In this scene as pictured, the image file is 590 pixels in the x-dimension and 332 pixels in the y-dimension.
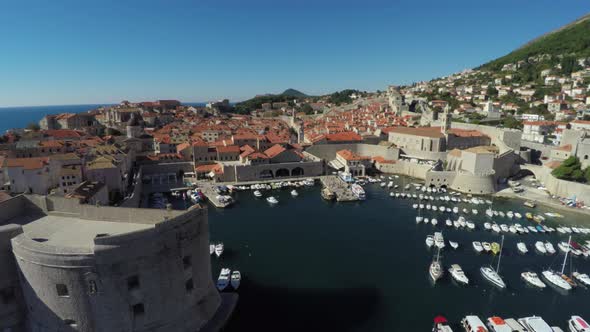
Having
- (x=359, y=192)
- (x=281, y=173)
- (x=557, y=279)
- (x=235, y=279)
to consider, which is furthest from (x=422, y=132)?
(x=235, y=279)

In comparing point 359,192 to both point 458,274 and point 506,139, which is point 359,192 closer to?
point 458,274

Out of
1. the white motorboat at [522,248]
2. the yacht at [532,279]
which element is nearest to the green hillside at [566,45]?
the white motorboat at [522,248]

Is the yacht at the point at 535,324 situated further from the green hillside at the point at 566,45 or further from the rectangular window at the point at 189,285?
the green hillside at the point at 566,45

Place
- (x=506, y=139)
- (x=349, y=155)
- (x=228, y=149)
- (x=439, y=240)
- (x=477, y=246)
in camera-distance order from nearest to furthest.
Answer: (x=477, y=246), (x=439, y=240), (x=228, y=149), (x=349, y=155), (x=506, y=139)

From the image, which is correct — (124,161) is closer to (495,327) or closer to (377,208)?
(377,208)

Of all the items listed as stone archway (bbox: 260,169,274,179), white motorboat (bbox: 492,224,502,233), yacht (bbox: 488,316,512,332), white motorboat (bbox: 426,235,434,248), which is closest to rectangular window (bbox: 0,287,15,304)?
yacht (bbox: 488,316,512,332)

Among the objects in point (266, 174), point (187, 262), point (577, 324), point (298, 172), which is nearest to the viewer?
point (187, 262)
